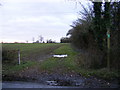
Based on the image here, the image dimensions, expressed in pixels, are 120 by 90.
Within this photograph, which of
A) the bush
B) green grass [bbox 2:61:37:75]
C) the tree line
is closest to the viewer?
green grass [bbox 2:61:37:75]

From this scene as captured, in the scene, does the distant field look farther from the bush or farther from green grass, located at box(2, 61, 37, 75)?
green grass, located at box(2, 61, 37, 75)

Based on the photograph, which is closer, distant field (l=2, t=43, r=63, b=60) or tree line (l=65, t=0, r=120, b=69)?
tree line (l=65, t=0, r=120, b=69)

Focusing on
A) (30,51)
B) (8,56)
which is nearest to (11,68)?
(8,56)

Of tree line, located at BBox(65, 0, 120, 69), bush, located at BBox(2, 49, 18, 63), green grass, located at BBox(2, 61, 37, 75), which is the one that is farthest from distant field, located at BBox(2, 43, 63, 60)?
tree line, located at BBox(65, 0, 120, 69)

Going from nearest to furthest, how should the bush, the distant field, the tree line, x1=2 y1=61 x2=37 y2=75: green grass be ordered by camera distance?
x1=2 y1=61 x2=37 y2=75: green grass
the tree line
the bush
the distant field

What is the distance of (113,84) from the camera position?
654 centimetres

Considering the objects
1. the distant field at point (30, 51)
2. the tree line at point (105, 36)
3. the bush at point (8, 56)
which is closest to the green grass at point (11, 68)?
the bush at point (8, 56)

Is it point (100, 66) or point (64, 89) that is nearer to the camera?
point (64, 89)

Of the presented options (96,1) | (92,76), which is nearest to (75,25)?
(96,1)

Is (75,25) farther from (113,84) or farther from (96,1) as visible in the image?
(113,84)

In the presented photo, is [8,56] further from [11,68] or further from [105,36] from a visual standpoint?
[105,36]

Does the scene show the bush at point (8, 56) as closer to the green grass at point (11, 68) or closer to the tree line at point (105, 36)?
the green grass at point (11, 68)

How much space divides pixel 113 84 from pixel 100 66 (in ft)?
8.82

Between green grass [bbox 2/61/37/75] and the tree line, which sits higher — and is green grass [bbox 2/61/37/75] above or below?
below
